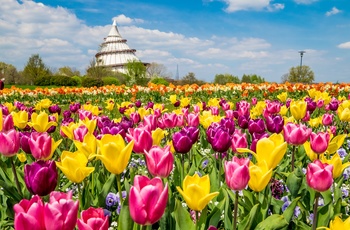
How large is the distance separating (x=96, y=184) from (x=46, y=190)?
117 centimetres

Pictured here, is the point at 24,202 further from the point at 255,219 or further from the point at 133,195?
the point at 255,219

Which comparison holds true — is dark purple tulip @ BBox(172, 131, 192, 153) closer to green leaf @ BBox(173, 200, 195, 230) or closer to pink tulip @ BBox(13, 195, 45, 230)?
green leaf @ BBox(173, 200, 195, 230)

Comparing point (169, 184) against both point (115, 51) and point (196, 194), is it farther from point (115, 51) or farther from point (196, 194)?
point (115, 51)

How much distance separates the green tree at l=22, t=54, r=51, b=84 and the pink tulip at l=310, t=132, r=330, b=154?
69.1m

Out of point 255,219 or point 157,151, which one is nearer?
point 157,151

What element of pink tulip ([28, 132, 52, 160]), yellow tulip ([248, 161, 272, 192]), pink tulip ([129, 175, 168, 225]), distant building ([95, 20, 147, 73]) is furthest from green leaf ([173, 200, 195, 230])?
distant building ([95, 20, 147, 73])

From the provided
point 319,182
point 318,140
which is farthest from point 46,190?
point 318,140

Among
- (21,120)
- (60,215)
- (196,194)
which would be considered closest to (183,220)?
(196,194)

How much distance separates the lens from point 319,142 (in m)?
3.18

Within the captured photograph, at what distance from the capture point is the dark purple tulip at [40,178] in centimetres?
221

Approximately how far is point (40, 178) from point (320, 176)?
5.41 ft

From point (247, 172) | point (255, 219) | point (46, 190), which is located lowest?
point (255, 219)

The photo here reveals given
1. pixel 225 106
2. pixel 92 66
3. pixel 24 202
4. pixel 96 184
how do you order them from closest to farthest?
1. pixel 24 202
2. pixel 96 184
3. pixel 225 106
4. pixel 92 66

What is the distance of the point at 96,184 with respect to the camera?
3.40 metres
